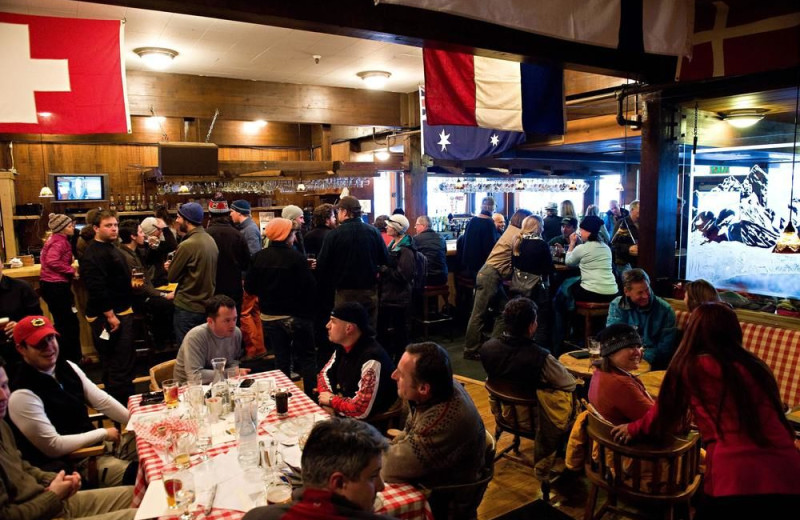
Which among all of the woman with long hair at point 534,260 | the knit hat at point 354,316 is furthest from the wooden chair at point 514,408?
the woman with long hair at point 534,260

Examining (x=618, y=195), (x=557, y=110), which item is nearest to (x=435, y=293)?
(x=557, y=110)

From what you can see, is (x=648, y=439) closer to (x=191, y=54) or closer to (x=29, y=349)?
(x=29, y=349)

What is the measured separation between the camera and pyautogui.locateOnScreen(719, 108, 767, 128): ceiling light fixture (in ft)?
22.1

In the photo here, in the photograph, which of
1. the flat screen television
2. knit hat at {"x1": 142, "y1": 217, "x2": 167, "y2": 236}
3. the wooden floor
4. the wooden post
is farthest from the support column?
the wooden post

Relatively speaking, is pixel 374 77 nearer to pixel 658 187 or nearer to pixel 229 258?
pixel 229 258

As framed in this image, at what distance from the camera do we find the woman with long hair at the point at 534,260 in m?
6.75

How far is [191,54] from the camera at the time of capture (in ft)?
20.8

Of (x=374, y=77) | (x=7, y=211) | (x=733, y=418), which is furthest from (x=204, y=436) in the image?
(x=7, y=211)

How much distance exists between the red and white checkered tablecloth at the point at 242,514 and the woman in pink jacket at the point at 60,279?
3.66m

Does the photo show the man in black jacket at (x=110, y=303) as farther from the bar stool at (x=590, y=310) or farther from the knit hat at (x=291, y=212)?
the bar stool at (x=590, y=310)

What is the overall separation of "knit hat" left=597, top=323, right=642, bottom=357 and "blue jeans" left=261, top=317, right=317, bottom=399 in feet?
9.67

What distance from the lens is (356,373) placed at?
3.53 metres

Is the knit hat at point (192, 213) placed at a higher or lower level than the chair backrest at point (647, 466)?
higher

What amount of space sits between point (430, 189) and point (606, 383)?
992 cm
